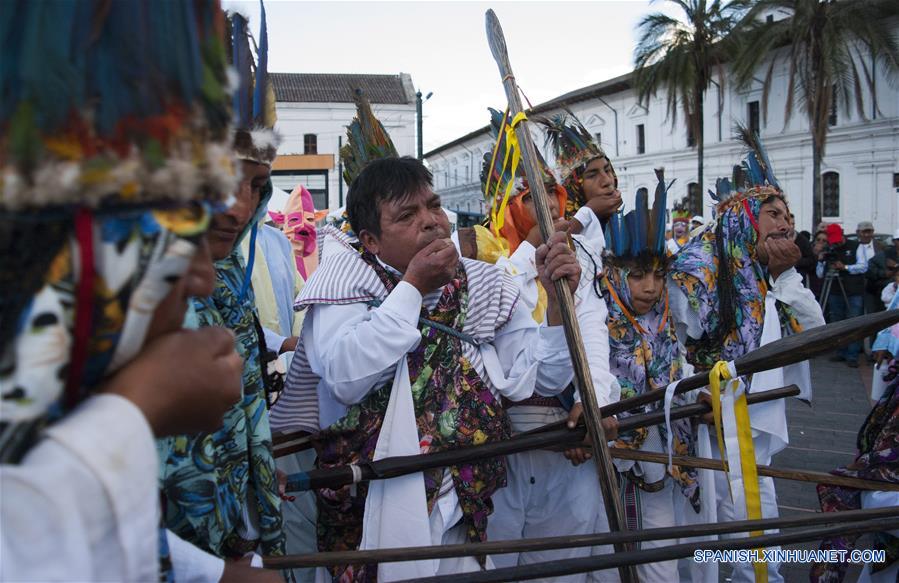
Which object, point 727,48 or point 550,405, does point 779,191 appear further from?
point 727,48

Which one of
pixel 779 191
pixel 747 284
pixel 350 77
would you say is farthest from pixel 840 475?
pixel 350 77

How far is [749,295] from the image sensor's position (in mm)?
4629

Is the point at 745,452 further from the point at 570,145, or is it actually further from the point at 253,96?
the point at 570,145

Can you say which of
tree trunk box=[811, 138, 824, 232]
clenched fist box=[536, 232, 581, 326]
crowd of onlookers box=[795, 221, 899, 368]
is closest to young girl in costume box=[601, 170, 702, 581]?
clenched fist box=[536, 232, 581, 326]

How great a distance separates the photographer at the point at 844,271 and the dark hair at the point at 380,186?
11.6 metres

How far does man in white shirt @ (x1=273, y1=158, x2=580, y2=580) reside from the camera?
250 cm

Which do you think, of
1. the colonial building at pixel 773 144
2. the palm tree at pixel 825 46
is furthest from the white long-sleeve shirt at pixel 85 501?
the palm tree at pixel 825 46

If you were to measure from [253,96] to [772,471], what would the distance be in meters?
2.44

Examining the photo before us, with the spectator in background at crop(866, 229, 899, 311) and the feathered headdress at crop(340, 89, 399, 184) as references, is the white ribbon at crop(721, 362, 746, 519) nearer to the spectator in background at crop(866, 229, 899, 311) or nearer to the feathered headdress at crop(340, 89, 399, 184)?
the feathered headdress at crop(340, 89, 399, 184)

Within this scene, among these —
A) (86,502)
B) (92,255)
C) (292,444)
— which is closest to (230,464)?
(292,444)

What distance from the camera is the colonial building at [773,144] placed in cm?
3091

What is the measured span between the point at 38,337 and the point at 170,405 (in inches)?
8.1

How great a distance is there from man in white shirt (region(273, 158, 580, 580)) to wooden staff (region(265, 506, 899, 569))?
0.95ft

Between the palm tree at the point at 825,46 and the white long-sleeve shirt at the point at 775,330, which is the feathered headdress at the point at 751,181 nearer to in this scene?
the white long-sleeve shirt at the point at 775,330
